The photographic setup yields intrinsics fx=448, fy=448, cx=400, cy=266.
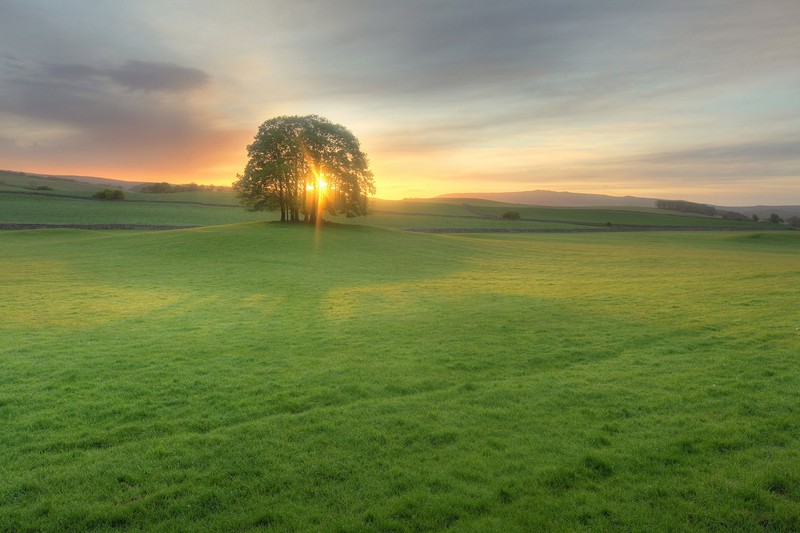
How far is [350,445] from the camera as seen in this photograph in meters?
9.16

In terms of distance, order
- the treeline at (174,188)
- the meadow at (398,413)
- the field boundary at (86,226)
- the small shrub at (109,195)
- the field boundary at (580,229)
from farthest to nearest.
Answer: the treeline at (174,188) → the small shrub at (109,195) → the field boundary at (580,229) → the field boundary at (86,226) → the meadow at (398,413)

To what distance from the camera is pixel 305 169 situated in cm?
6253

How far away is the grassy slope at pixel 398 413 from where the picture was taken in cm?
730

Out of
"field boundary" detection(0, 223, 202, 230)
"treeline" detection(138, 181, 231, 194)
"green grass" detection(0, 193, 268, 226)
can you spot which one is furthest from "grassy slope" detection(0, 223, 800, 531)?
"treeline" detection(138, 181, 231, 194)

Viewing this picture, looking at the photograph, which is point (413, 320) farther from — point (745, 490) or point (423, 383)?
point (745, 490)

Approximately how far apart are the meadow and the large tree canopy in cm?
3991

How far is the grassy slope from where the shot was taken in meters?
7.30

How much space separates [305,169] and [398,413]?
56.2 metres

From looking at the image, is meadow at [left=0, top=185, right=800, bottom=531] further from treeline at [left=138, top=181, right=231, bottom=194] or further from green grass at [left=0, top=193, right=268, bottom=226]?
treeline at [left=138, top=181, right=231, bottom=194]

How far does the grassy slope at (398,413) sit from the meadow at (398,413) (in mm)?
52

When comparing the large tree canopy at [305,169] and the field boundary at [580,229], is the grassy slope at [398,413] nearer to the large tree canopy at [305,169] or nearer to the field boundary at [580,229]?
the large tree canopy at [305,169]

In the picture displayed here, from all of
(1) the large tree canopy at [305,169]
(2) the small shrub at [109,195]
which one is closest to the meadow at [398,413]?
(1) the large tree canopy at [305,169]

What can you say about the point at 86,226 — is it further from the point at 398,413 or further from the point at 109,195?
the point at 398,413

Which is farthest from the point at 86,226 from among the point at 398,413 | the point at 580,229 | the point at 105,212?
the point at 580,229
